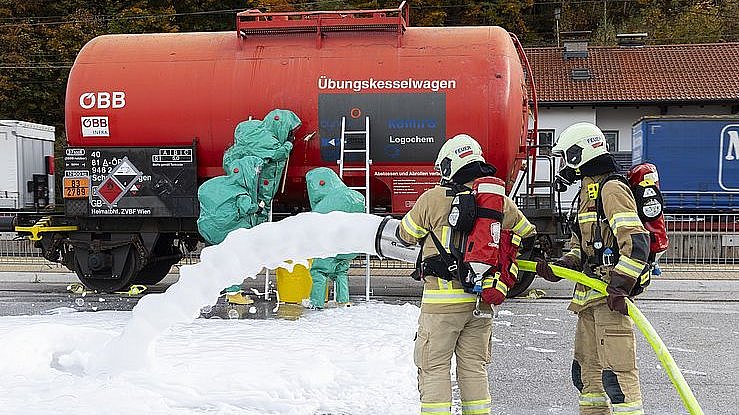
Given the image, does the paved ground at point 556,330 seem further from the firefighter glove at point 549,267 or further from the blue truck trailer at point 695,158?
the blue truck trailer at point 695,158

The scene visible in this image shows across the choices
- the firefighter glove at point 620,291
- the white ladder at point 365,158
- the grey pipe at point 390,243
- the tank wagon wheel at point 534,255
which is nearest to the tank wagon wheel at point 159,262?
the white ladder at point 365,158

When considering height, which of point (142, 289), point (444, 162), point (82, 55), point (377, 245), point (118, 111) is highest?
point (82, 55)

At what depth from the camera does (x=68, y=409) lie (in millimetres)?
5031

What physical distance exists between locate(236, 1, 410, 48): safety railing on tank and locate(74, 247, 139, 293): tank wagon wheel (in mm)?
3340

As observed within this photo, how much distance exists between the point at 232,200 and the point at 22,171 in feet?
13.1

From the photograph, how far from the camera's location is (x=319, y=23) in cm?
1014

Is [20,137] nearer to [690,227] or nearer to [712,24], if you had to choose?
[690,227]

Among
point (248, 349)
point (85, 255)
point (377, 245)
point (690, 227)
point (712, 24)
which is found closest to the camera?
point (377, 245)

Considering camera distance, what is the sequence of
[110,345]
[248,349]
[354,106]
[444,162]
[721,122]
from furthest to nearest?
1. [721,122]
2. [354,106]
3. [248,349]
4. [110,345]
5. [444,162]

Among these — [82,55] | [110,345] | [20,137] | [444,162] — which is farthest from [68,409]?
[20,137]

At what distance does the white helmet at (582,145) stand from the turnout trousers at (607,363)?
869 mm

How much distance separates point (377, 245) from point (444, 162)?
715 mm

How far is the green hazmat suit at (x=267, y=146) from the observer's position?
946 cm

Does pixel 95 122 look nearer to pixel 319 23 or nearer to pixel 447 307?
pixel 319 23
